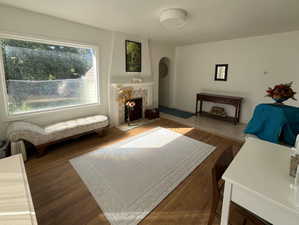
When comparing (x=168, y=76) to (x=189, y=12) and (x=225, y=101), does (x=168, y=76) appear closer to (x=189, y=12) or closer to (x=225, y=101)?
(x=225, y=101)

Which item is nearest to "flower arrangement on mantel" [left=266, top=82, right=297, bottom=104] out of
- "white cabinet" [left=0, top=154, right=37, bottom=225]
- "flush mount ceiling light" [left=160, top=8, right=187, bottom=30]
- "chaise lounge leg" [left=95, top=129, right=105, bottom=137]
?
"flush mount ceiling light" [left=160, top=8, right=187, bottom=30]

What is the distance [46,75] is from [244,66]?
5.03m

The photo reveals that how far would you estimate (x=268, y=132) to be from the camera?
229 cm

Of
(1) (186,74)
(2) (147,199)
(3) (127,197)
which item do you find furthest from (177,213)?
(1) (186,74)

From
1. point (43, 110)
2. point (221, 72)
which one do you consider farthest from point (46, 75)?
point (221, 72)

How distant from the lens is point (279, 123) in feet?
7.07

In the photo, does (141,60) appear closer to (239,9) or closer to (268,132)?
(239,9)

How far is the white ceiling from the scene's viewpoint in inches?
88.8

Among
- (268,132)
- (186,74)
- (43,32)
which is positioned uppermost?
(43,32)

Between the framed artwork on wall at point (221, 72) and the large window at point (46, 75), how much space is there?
3.74 metres

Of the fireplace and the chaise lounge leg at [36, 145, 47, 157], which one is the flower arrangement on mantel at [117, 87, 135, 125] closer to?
the fireplace

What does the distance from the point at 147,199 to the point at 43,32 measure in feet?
11.1

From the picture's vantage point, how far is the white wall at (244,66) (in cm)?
369

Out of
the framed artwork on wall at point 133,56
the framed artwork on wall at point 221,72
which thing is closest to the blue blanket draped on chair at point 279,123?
the framed artwork on wall at point 221,72
